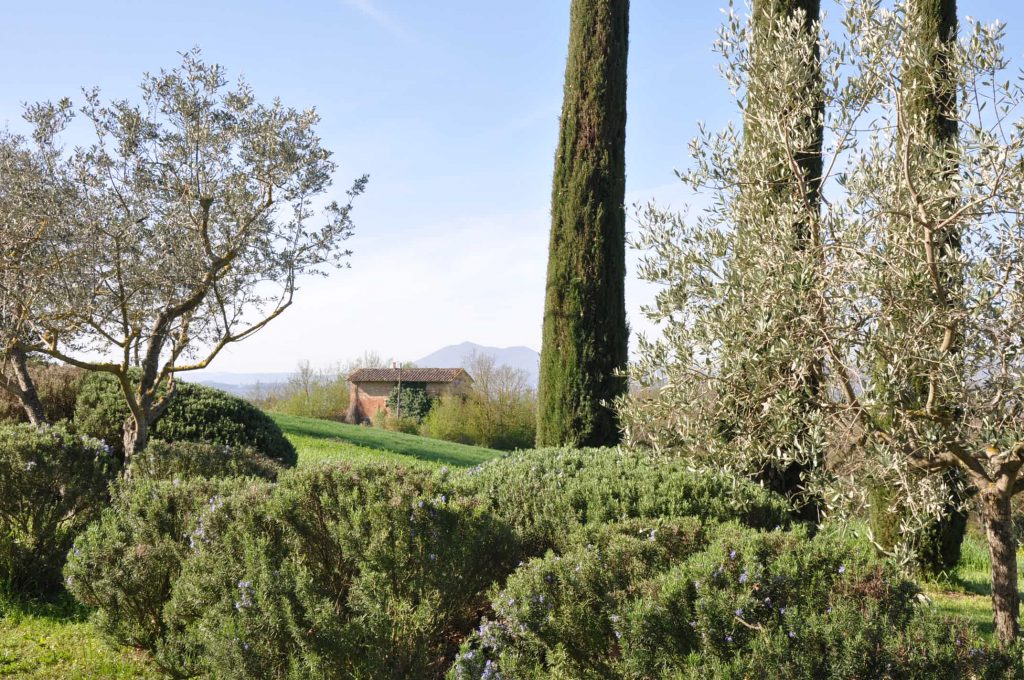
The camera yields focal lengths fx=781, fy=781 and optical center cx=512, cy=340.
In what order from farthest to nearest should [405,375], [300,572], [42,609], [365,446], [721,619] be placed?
[405,375] → [365,446] → [42,609] → [300,572] → [721,619]

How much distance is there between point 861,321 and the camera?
4570mm

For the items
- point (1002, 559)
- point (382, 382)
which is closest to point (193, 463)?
point (1002, 559)

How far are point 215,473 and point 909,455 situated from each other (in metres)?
6.08

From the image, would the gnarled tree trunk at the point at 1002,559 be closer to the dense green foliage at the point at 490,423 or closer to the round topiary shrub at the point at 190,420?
the round topiary shrub at the point at 190,420

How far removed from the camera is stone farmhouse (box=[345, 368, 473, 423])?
38.5m

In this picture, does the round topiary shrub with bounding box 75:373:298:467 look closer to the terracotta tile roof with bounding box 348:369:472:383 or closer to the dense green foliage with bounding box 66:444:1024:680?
the dense green foliage with bounding box 66:444:1024:680

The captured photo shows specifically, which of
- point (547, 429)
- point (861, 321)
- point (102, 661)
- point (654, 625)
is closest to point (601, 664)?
point (654, 625)

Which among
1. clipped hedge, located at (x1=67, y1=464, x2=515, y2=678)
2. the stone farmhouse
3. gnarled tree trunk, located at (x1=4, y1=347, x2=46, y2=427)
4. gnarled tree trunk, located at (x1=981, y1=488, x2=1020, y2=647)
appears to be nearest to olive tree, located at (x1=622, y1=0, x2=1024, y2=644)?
gnarled tree trunk, located at (x1=981, y1=488, x2=1020, y2=647)

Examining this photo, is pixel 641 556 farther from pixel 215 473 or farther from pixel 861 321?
pixel 215 473

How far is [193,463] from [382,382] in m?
33.5

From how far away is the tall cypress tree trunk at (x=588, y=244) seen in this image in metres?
11.4

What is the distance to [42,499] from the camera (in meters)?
6.68

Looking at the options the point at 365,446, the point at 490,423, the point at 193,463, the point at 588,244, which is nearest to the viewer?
the point at 193,463

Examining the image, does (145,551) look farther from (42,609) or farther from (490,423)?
(490,423)
